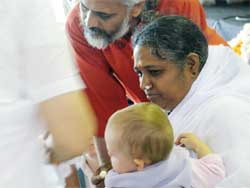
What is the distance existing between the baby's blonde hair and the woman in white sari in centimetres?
22

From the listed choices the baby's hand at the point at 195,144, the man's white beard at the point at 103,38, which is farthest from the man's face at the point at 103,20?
the baby's hand at the point at 195,144

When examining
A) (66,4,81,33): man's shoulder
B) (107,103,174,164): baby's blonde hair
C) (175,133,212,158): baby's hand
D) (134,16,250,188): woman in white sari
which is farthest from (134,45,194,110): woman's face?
(66,4,81,33): man's shoulder

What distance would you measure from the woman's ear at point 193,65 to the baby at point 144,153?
253mm

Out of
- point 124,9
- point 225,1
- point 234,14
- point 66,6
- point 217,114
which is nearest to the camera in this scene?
point 217,114

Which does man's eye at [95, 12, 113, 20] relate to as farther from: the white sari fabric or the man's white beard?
the white sari fabric

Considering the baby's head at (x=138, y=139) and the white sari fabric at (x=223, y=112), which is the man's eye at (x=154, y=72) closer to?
the white sari fabric at (x=223, y=112)

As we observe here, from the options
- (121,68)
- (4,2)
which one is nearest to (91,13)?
(121,68)

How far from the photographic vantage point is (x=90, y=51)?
172cm

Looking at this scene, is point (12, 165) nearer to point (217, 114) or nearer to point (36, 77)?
point (36, 77)

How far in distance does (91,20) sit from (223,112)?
628 mm

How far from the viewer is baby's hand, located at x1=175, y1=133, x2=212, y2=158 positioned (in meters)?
1.17

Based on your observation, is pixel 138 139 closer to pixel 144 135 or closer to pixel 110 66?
pixel 144 135

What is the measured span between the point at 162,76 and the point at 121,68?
431 millimetres

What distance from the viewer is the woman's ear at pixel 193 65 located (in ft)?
4.15
